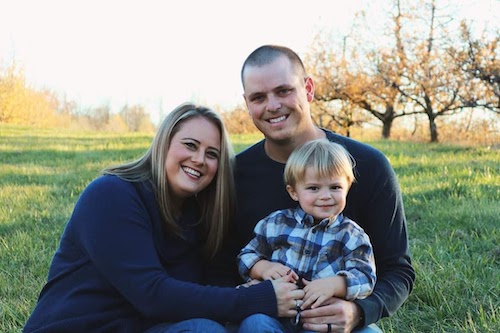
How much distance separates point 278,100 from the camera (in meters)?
3.03

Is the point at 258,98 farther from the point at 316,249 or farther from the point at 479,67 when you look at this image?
the point at 479,67

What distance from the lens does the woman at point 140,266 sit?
7.80ft

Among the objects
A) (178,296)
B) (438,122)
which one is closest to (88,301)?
(178,296)

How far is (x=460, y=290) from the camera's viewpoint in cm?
349

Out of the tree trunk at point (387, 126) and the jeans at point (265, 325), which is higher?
the tree trunk at point (387, 126)

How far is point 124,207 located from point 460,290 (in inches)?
90.0

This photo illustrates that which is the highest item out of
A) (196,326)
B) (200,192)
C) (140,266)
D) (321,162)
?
(321,162)

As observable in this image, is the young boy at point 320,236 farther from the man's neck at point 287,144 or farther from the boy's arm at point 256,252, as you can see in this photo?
the man's neck at point 287,144

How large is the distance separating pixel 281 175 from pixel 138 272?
3.40 feet

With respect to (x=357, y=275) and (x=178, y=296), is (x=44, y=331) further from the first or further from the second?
(x=357, y=275)

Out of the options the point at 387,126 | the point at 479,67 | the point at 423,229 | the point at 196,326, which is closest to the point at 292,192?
the point at 196,326

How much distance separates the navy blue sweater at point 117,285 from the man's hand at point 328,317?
16 centimetres

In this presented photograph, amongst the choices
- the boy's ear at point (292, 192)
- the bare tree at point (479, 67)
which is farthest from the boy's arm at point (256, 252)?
the bare tree at point (479, 67)

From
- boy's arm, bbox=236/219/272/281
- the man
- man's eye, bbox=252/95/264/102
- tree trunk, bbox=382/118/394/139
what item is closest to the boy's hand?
the man
